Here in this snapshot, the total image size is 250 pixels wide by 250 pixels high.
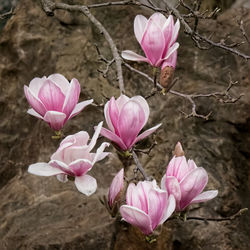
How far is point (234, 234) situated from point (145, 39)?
1005 mm

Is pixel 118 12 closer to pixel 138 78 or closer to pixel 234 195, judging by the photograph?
pixel 138 78

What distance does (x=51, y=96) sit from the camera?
93cm

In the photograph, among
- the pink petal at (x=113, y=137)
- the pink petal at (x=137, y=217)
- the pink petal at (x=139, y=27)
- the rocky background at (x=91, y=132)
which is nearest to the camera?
the pink petal at (x=137, y=217)

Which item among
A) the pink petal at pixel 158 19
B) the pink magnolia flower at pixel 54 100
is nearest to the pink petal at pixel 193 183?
the pink magnolia flower at pixel 54 100

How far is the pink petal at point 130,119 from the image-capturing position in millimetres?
869

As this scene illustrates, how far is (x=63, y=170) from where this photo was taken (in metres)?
0.85

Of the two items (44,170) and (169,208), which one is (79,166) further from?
(169,208)

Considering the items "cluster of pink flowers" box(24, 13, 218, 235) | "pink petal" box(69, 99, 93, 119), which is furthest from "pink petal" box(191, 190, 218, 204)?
"pink petal" box(69, 99, 93, 119)

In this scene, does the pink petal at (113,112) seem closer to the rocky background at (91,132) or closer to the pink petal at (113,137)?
the pink petal at (113,137)

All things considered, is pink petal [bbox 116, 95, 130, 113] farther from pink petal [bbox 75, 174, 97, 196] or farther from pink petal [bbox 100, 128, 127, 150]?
pink petal [bbox 75, 174, 97, 196]

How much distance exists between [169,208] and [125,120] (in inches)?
8.1

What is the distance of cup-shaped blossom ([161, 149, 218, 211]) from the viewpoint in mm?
838

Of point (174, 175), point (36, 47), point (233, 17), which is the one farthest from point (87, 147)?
point (233, 17)

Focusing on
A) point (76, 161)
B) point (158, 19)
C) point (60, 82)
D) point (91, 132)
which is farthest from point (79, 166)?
point (91, 132)
